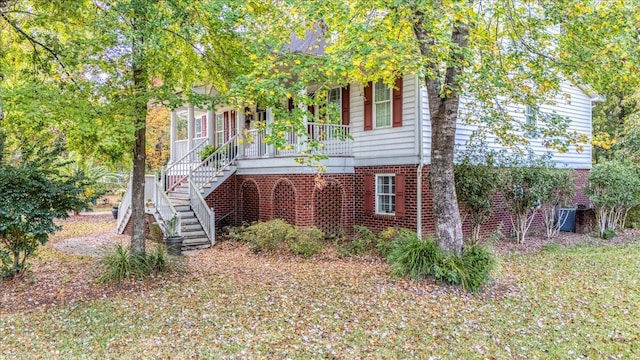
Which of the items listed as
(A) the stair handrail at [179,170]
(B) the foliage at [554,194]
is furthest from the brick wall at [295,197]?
(B) the foliage at [554,194]

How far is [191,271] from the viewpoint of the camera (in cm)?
921

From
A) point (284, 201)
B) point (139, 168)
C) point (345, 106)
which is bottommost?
point (284, 201)

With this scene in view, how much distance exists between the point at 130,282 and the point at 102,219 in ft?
45.8

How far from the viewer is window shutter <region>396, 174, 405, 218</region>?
39.1ft

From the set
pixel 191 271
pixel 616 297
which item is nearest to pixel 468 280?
pixel 616 297

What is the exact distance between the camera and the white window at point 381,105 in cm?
1241

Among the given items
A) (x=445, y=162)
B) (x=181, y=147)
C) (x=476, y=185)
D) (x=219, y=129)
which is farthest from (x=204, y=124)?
(x=445, y=162)

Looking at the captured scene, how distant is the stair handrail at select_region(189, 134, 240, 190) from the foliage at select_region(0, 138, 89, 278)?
210 inches

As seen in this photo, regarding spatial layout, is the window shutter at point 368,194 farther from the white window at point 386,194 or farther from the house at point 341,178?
the white window at point 386,194

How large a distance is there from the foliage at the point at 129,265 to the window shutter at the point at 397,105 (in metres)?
7.00

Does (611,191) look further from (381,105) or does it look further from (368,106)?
(368,106)

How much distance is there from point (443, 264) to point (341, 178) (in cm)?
550

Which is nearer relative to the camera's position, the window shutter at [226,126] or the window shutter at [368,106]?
the window shutter at [368,106]

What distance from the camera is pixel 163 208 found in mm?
12984
